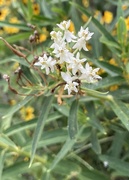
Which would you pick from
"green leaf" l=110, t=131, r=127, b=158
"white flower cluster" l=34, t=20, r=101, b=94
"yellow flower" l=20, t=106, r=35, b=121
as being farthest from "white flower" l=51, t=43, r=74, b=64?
"yellow flower" l=20, t=106, r=35, b=121

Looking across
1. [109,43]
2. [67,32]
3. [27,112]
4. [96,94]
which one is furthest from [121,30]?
[27,112]

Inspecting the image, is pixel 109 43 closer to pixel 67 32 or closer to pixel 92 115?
pixel 92 115

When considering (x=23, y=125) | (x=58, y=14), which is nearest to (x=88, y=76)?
(x=23, y=125)

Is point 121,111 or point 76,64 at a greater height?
point 76,64

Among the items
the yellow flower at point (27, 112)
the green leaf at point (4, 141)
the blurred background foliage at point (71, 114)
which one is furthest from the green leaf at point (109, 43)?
the yellow flower at point (27, 112)

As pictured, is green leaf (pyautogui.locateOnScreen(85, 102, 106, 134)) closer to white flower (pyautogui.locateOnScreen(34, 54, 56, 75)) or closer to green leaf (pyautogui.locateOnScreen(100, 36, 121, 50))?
green leaf (pyautogui.locateOnScreen(100, 36, 121, 50))

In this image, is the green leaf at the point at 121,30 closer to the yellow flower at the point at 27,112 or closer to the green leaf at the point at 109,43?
the green leaf at the point at 109,43

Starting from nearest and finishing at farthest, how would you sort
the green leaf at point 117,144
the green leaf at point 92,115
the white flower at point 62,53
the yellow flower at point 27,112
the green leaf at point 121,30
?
the white flower at point 62,53 → the green leaf at point 121,30 → the green leaf at point 92,115 → the green leaf at point 117,144 → the yellow flower at point 27,112

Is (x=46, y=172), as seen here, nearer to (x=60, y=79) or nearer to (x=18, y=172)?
(x=18, y=172)
